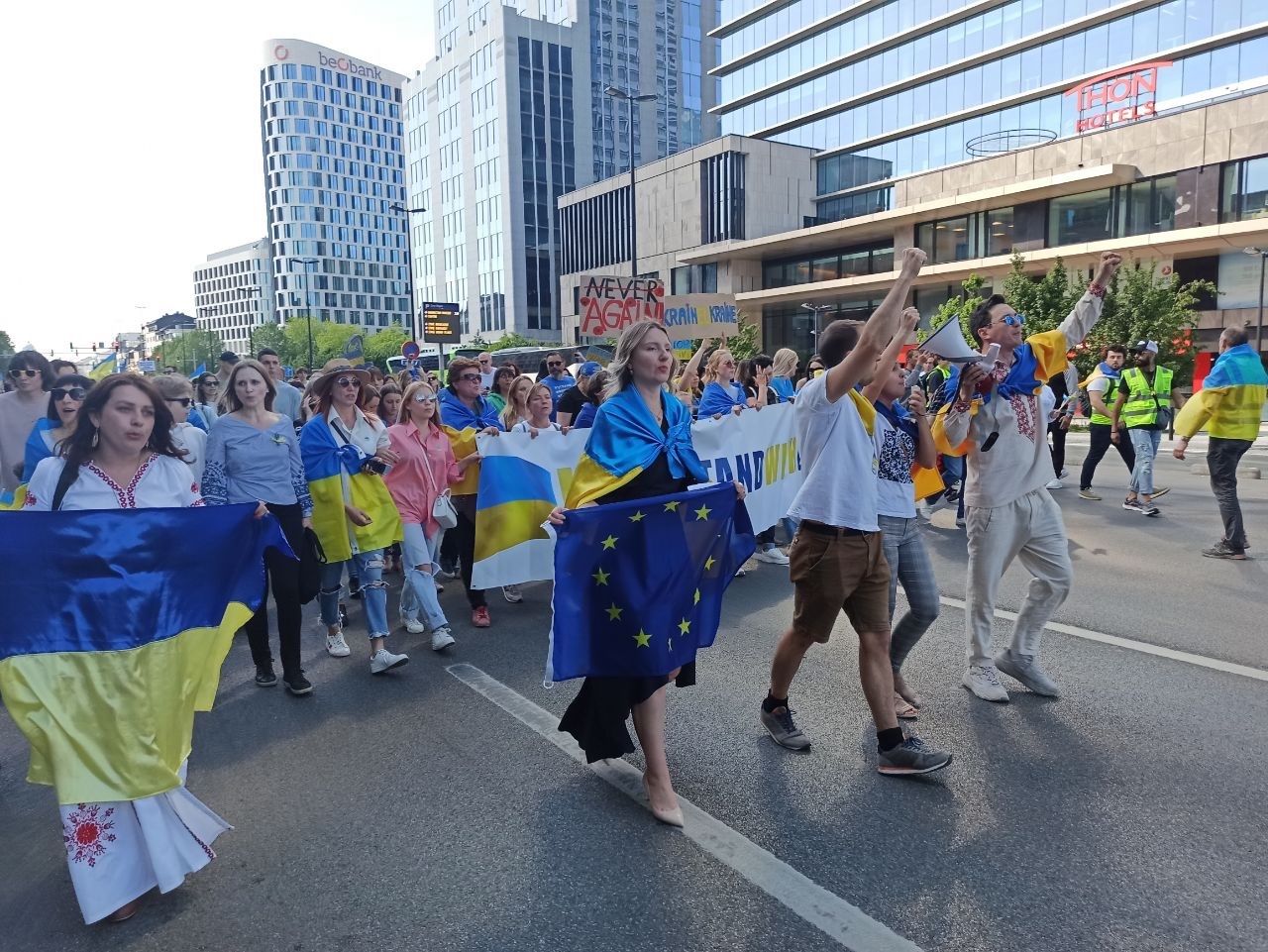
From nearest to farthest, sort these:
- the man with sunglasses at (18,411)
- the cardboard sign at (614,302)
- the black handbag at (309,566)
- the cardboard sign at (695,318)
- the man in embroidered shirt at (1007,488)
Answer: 1. the man in embroidered shirt at (1007,488)
2. the black handbag at (309,566)
3. the man with sunglasses at (18,411)
4. the cardboard sign at (695,318)
5. the cardboard sign at (614,302)

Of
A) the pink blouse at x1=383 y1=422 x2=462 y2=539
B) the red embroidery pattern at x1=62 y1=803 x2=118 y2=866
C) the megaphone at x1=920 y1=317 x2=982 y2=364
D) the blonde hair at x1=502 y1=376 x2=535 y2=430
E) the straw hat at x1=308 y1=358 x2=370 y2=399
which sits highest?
the megaphone at x1=920 y1=317 x2=982 y2=364

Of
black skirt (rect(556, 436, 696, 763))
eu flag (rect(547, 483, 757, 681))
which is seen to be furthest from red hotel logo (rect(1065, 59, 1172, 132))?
eu flag (rect(547, 483, 757, 681))

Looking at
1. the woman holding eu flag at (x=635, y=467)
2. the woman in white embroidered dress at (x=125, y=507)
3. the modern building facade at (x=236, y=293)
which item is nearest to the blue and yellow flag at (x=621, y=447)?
the woman holding eu flag at (x=635, y=467)

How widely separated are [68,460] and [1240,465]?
52.7 ft

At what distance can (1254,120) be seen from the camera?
3481cm

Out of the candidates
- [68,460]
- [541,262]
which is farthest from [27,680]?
[541,262]

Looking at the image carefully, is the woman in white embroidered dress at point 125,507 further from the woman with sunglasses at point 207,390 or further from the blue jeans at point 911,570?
the woman with sunglasses at point 207,390

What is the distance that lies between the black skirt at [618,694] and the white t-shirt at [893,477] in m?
1.01

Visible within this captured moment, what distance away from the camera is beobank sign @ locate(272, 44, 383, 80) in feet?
440

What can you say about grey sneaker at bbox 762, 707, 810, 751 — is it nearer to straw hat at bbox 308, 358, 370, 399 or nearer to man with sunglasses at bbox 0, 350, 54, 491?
straw hat at bbox 308, 358, 370, 399

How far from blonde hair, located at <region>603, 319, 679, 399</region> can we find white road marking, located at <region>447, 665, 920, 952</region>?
5.44ft

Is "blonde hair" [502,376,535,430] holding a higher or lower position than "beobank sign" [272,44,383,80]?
lower

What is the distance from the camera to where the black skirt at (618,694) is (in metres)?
3.61

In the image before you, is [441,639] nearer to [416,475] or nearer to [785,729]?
[416,475]
